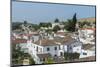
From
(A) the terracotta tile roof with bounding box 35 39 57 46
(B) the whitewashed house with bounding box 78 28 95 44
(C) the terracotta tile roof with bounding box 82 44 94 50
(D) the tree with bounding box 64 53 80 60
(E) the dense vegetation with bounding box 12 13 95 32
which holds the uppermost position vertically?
(E) the dense vegetation with bounding box 12 13 95 32

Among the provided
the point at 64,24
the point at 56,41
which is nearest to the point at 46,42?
the point at 56,41

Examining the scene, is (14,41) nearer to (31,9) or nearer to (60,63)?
(31,9)

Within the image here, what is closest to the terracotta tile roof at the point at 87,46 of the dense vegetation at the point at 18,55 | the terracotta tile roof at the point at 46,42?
the terracotta tile roof at the point at 46,42

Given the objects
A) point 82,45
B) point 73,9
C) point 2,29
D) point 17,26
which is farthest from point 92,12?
point 2,29

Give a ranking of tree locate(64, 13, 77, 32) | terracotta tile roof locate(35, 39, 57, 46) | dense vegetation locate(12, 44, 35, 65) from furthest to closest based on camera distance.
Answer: tree locate(64, 13, 77, 32)
terracotta tile roof locate(35, 39, 57, 46)
dense vegetation locate(12, 44, 35, 65)

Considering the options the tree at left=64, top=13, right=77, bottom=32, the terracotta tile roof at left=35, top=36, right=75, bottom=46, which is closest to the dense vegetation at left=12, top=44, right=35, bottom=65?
the terracotta tile roof at left=35, top=36, right=75, bottom=46

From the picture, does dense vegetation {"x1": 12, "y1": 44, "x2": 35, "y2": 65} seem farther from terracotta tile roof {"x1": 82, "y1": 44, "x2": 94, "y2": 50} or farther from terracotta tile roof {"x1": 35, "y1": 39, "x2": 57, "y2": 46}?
terracotta tile roof {"x1": 82, "y1": 44, "x2": 94, "y2": 50}

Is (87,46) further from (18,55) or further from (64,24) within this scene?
(18,55)

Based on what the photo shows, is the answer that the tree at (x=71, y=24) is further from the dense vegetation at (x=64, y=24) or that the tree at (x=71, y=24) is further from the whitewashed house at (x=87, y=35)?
the whitewashed house at (x=87, y=35)

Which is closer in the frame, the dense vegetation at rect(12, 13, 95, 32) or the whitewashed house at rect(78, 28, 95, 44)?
the dense vegetation at rect(12, 13, 95, 32)

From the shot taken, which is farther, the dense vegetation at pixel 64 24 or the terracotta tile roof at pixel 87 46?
the terracotta tile roof at pixel 87 46

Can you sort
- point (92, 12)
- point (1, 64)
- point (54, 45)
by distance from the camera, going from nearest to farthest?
1. point (1, 64)
2. point (54, 45)
3. point (92, 12)
